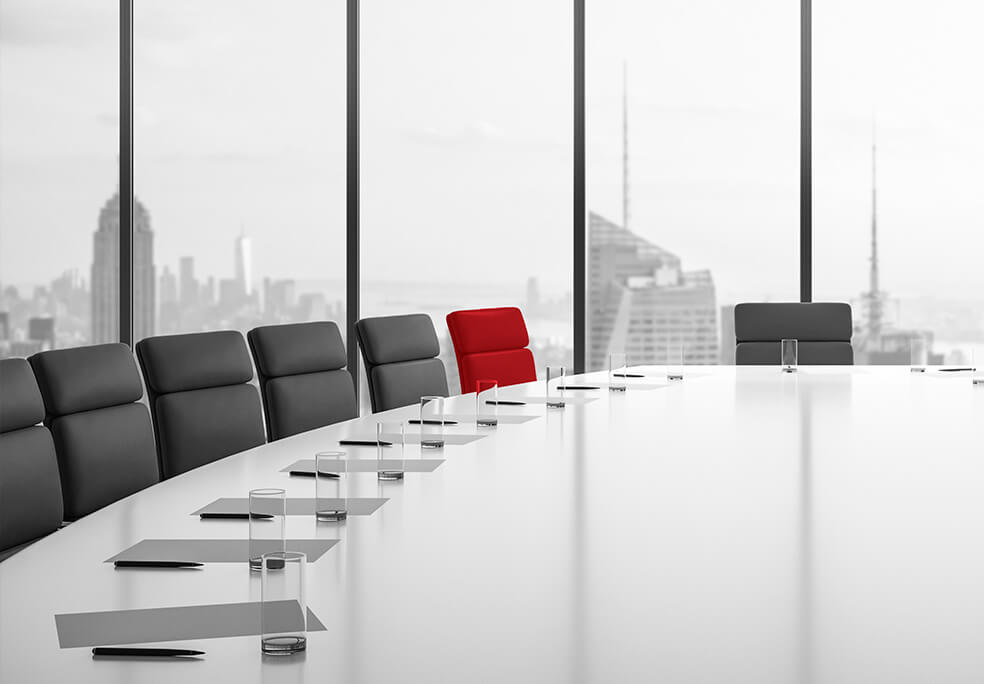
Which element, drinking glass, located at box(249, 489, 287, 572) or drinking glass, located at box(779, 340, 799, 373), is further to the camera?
drinking glass, located at box(779, 340, 799, 373)

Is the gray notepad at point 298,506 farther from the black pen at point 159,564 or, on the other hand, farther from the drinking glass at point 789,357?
the drinking glass at point 789,357

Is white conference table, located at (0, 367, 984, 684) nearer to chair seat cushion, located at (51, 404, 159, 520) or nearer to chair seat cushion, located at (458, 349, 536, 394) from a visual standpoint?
chair seat cushion, located at (51, 404, 159, 520)

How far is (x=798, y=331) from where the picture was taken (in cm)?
629

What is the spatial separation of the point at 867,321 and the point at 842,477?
5.16 meters

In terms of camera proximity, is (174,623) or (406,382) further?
(406,382)

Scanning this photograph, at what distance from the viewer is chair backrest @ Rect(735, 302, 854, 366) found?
20.5 ft

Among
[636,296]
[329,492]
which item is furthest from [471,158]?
[329,492]

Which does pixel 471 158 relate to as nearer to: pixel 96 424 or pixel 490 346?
pixel 490 346

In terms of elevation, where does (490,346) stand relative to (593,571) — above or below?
above

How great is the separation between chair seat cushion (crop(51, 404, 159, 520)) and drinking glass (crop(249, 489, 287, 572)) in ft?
4.98

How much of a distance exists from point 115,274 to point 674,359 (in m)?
3.46

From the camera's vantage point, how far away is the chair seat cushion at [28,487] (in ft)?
8.91

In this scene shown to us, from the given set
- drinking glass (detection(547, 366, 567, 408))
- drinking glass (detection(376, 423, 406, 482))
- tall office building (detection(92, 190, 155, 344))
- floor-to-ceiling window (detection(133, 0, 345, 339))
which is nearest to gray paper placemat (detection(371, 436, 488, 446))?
drinking glass (detection(376, 423, 406, 482))

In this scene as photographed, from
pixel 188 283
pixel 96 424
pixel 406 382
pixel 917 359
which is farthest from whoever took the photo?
pixel 188 283
